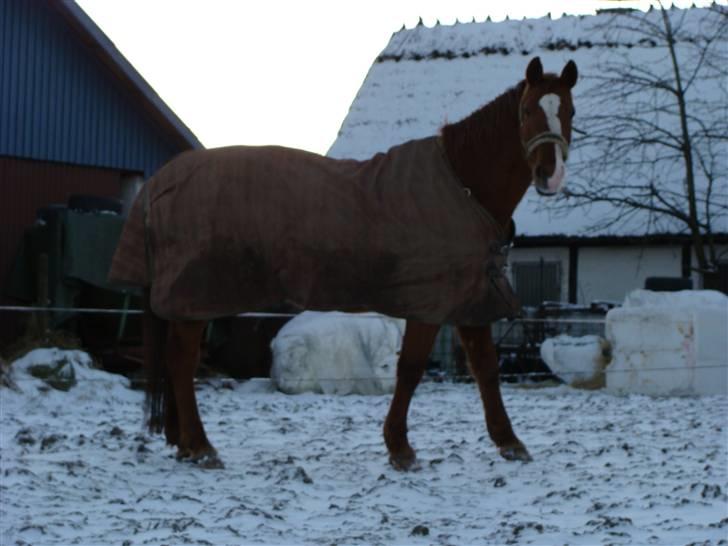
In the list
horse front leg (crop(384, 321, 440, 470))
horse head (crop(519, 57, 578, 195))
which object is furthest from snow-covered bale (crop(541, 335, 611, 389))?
horse head (crop(519, 57, 578, 195))

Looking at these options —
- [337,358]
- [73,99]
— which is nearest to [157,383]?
[337,358]

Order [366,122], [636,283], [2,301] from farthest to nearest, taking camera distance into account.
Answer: [366,122] → [636,283] → [2,301]

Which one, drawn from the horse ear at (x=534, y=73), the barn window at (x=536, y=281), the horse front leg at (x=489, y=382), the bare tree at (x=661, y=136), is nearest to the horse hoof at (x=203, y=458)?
the horse front leg at (x=489, y=382)

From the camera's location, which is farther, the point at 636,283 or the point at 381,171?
the point at 636,283

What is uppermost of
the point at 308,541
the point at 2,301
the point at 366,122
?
the point at 366,122

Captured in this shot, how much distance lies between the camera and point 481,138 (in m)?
6.90

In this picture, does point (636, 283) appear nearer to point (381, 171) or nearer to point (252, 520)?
point (381, 171)

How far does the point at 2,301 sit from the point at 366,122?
10942 mm

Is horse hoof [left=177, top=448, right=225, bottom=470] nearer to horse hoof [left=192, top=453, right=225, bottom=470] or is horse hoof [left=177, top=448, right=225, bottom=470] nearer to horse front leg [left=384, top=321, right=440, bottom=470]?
horse hoof [left=192, top=453, right=225, bottom=470]

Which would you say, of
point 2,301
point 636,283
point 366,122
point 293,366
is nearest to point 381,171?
point 293,366

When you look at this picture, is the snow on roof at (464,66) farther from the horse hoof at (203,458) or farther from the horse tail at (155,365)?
the horse hoof at (203,458)

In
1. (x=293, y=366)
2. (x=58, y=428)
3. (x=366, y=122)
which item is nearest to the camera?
(x=58, y=428)

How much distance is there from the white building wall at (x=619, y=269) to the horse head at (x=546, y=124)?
1333cm

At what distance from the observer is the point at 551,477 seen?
254 inches
